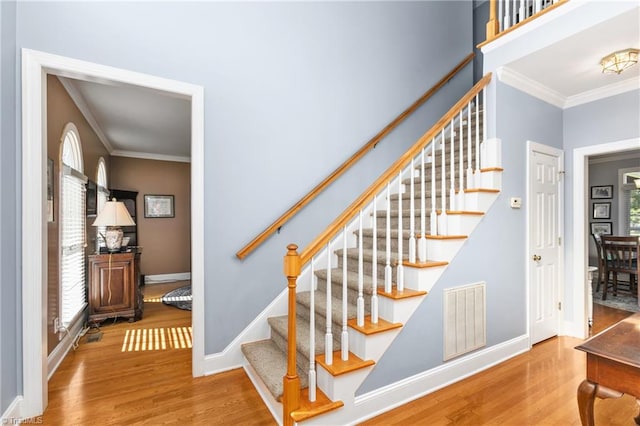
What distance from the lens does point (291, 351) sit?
1.80 m

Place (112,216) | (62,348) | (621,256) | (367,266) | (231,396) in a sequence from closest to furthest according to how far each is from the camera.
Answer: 1. (231,396)
2. (367,266)
3. (62,348)
4. (112,216)
5. (621,256)

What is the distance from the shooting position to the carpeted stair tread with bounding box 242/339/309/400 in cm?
201

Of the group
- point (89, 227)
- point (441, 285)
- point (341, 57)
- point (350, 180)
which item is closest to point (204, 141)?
point (350, 180)

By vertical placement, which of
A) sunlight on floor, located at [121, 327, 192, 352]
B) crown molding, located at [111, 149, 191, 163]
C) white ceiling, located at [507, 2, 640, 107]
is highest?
white ceiling, located at [507, 2, 640, 107]

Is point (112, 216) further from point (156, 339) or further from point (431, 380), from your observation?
point (431, 380)

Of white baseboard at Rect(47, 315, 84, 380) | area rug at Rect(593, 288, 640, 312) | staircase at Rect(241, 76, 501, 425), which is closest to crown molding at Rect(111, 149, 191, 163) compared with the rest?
white baseboard at Rect(47, 315, 84, 380)

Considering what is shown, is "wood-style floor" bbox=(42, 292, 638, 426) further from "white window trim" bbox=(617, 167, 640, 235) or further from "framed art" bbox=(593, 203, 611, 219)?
"framed art" bbox=(593, 203, 611, 219)

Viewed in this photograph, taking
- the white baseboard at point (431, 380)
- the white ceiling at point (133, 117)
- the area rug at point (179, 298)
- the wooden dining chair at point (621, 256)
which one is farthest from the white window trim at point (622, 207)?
the area rug at point (179, 298)

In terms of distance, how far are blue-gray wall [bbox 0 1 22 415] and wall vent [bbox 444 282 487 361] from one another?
2.88 metres

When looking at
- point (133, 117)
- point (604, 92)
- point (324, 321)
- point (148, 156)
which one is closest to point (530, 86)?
point (604, 92)

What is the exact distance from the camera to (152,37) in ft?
7.79

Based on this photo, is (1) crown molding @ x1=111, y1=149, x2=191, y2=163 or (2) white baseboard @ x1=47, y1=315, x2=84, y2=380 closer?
(2) white baseboard @ x1=47, y1=315, x2=84, y2=380

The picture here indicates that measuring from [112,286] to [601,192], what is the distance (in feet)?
29.3

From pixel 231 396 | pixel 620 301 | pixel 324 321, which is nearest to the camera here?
pixel 231 396
